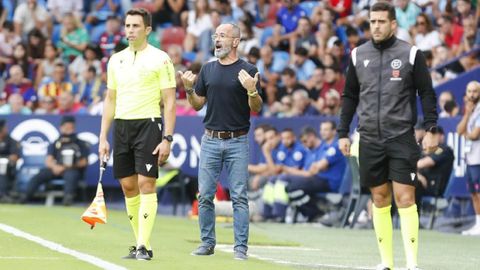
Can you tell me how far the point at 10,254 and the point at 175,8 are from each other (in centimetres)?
1546

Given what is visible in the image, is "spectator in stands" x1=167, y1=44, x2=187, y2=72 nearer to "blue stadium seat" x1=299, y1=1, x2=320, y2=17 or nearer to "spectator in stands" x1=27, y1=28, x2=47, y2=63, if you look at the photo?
"blue stadium seat" x1=299, y1=1, x2=320, y2=17

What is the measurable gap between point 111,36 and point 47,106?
2938mm

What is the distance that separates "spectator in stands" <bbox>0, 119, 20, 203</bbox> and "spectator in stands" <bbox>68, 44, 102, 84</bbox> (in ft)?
11.0

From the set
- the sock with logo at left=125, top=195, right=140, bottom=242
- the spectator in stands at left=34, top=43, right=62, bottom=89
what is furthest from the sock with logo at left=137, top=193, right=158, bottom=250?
the spectator in stands at left=34, top=43, right=62, bottom=89

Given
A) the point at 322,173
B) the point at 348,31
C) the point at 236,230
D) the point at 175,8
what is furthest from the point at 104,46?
the point at 236,230

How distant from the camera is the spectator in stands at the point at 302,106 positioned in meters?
21.3

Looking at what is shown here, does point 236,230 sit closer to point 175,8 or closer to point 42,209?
point 42,209

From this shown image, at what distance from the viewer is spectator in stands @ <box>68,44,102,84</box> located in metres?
24.8

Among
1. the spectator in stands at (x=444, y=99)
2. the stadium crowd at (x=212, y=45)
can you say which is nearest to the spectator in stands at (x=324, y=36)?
the stadium crowd at (x=212, y=45)

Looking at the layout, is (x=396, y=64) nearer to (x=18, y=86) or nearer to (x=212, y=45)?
(x=212, y=45)

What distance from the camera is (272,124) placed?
2036cm

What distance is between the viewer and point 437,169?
60.5 feet

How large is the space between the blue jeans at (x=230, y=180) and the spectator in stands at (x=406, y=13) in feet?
37.4

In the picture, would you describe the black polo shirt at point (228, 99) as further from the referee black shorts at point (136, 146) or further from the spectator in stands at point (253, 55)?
the spectator in stands at point (253, 55)
